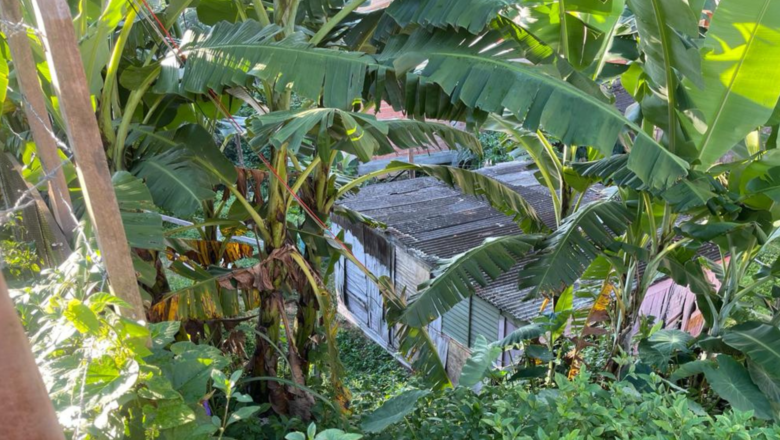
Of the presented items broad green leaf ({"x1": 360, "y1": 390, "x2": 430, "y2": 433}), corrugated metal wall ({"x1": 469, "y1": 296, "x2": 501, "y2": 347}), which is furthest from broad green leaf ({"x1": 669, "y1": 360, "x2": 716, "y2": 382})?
corrugated metal wall ({"x1": 469, "y1": 296, "x2": 501, "y2": 347})

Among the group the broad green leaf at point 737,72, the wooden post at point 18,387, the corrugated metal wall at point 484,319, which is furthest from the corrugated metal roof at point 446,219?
the wooden post at point 18,387

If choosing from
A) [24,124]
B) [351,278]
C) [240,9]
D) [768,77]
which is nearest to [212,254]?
[24,124]

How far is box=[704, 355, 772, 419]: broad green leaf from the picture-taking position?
3094 mm

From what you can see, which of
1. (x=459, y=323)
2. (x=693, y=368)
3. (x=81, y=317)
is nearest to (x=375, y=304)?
(x=459, y=323)

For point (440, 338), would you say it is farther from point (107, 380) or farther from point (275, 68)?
point (107, 380)

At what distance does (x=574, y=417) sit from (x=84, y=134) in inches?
74.5

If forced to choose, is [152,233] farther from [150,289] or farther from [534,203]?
[534,203]

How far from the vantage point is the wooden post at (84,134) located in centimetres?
172

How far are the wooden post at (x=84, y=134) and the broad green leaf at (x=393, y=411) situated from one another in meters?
1.24

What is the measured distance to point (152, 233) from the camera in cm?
266

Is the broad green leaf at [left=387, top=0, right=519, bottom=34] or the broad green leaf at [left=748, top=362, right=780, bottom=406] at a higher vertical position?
the broad green leaf at [left=387, top=0, right=519, bottom=34]

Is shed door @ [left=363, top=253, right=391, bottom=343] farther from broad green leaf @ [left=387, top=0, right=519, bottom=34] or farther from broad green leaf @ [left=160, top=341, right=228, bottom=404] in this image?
broad green leaf @ [left=160, top=341, right=228, bottom=404]

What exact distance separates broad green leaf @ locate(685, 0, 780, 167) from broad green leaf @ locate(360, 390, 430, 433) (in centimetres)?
212

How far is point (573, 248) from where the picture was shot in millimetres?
3842
